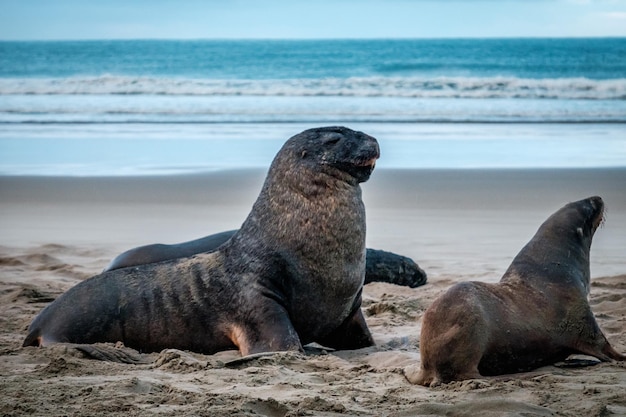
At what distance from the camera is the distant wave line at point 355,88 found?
97.7ft

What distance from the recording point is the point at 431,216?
11.9m

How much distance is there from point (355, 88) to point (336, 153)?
25319 mm

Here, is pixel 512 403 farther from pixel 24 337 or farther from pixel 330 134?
pixel 24 337

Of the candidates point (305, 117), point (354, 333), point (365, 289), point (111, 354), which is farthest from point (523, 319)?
point (305, 117)

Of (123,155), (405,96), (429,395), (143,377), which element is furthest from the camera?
(405,96)

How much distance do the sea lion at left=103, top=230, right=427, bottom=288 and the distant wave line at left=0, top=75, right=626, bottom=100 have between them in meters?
20.4

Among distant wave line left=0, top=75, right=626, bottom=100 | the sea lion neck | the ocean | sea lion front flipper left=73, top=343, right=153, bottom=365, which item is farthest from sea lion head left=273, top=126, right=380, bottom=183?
distant wave line left=0, top=75, right=626, bottom=100

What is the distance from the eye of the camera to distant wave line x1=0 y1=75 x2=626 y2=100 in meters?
29.8

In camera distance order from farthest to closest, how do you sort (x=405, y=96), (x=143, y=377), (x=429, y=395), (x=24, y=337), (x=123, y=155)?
(x=405, y=96) < (x=123, y=155) < (x=24, y=337) < (x=143, y=377) < (x=429, y=395)

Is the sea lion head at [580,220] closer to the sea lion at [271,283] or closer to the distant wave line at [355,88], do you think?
the sea lion at [271,283]

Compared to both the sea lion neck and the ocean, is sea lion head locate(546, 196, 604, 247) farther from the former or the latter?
the ocean

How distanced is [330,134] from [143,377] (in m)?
2.17

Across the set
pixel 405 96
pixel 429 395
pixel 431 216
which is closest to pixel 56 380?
pixel 429 395

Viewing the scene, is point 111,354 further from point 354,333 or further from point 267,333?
point 354,333
